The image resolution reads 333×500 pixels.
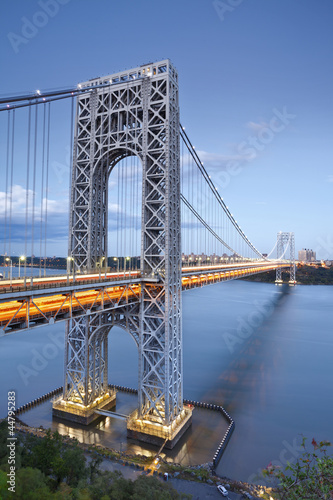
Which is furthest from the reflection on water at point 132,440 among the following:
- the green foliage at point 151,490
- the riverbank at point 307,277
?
the riverbank at point 307,277

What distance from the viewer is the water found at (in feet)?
75.2

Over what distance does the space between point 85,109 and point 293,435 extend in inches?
1162

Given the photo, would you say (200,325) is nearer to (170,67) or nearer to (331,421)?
(331,421)

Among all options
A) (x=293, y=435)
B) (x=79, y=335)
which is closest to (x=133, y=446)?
(x=79, y=335)

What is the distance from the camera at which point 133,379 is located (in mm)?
31875

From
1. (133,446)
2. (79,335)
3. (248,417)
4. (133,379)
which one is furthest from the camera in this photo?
(133,379)
